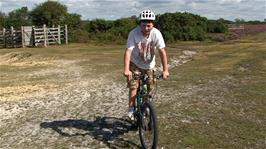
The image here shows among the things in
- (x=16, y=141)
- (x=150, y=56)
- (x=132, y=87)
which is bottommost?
(x=16, y=141)

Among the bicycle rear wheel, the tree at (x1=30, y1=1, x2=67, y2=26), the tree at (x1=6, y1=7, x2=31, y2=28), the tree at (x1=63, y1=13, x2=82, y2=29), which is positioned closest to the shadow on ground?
the bicycle rear wheel

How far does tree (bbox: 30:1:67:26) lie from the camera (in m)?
48.7

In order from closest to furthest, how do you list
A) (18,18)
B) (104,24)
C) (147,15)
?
(147,15) → (104,24) → (18,18)

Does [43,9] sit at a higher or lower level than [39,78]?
higher

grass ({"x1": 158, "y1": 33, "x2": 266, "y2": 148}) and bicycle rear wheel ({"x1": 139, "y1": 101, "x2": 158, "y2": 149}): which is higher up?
bicycle rear wheel ({"x1": 139, "y1": 101, "x2": 158, "y2": 149})

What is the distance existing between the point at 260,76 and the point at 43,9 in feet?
123

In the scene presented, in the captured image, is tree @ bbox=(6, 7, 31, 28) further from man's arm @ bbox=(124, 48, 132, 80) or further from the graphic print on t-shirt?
man's arm @ bbox=(124, 48, 132, 80)

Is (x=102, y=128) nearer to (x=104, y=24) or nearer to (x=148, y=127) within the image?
(x=148, y=127)

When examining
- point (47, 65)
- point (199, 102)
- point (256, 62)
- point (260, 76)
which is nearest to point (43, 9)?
point (47, 65)

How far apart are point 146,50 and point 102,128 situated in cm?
226

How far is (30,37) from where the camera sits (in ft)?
128

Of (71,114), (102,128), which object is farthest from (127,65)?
(71,114)

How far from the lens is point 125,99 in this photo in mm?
11820

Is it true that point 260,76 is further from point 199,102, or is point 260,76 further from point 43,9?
point 43,9
